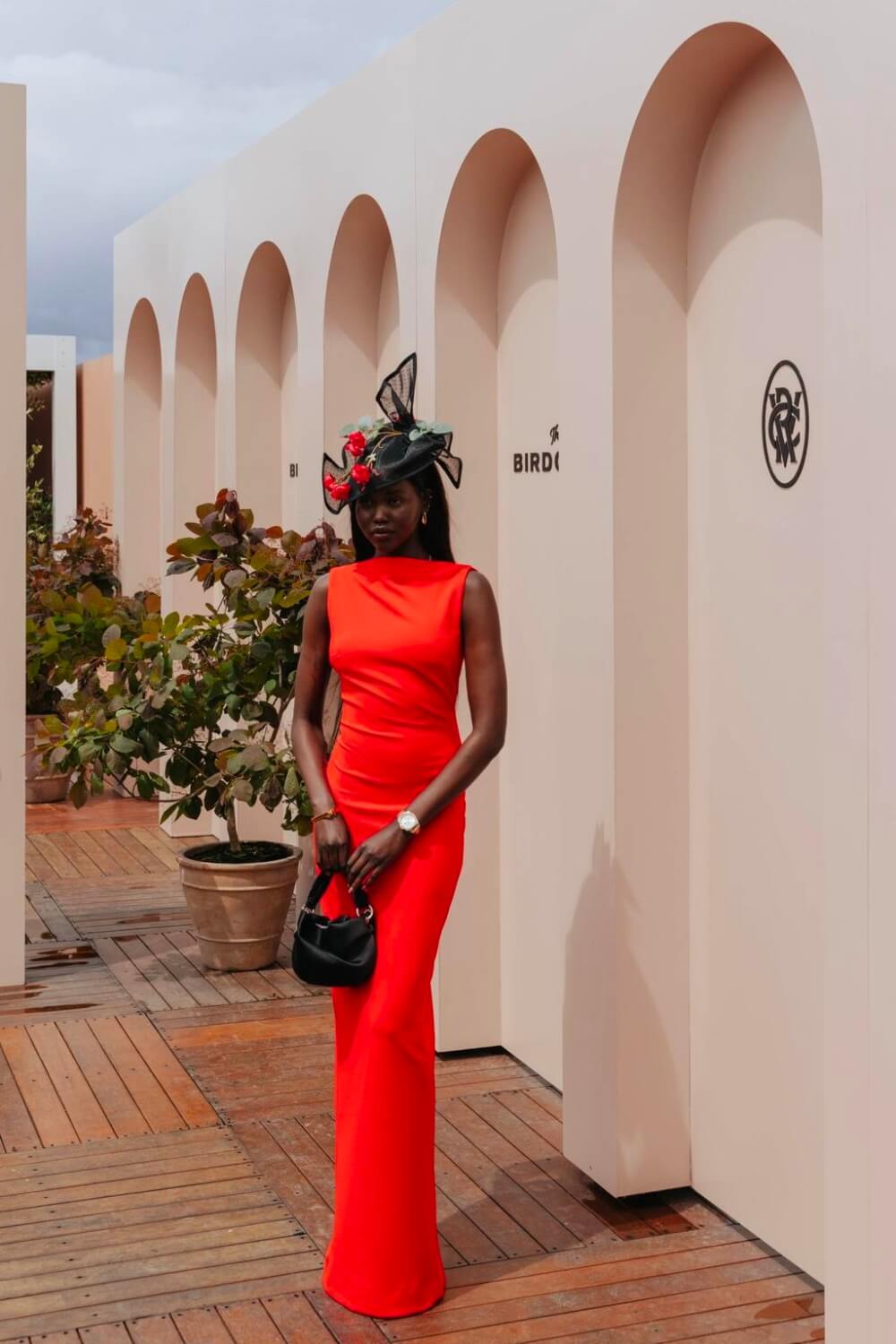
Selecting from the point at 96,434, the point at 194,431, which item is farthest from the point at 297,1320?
the point at 96,434

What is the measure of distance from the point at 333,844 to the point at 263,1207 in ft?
3.78

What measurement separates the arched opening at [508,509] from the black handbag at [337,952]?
5.26 feet

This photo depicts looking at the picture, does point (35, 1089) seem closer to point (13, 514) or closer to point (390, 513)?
point (13, 514)

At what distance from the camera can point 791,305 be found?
378 cm

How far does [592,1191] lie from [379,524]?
1874mm

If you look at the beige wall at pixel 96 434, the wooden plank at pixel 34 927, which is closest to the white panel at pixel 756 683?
the wooden plank at pixel 34 927

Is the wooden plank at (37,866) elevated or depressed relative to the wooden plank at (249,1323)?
elevated

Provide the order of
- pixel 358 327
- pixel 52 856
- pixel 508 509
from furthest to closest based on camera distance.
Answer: pixel 52 856 → pixel 358 327 → pixel 508 509

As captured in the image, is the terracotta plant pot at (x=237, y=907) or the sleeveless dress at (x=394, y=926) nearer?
the sleeveless dress at (x=394, y=926)

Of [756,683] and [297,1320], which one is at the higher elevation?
[756,683]

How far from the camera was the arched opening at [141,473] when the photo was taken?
1062 cm

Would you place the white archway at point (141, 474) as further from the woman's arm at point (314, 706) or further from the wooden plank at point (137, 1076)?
the woman's arm at point (314, 706)

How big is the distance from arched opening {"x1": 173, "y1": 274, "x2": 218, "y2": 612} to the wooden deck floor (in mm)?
3422

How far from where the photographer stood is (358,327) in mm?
6695
